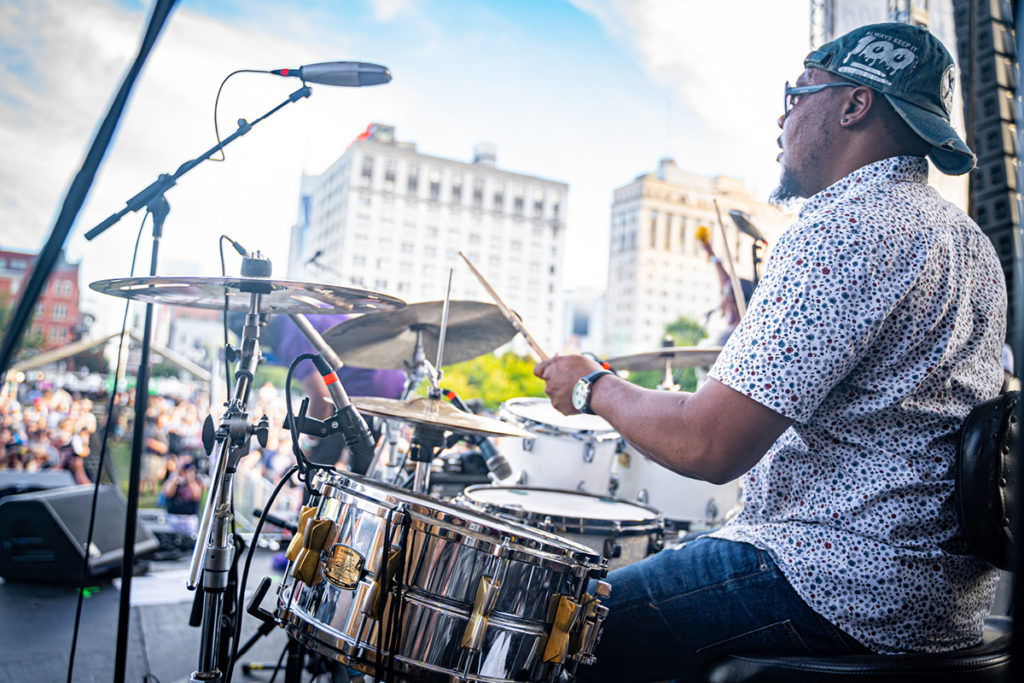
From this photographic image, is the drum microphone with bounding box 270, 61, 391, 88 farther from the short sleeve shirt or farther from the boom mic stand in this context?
the short sleeve shirt

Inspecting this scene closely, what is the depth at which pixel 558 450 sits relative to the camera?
123 inches

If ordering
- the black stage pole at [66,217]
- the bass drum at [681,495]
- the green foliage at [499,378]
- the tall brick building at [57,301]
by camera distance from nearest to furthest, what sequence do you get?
the black stage pole at [66,217]
the tall brick building at [57,301]
the bass drum at [681,495]
the green foliage at [499,378]

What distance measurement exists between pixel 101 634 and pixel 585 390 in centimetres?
277

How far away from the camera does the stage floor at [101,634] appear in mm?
2695

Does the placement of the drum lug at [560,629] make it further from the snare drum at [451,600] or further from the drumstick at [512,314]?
the drumstick at [512,314]

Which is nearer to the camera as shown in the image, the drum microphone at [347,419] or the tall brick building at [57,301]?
the drum microphone at [347,419]

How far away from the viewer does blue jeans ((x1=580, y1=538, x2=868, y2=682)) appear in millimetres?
1300

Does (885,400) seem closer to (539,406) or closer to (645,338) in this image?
(539,406)

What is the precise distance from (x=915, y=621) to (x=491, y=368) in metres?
Answer: 38.8

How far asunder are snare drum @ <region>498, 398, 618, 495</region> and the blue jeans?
5.10 feet

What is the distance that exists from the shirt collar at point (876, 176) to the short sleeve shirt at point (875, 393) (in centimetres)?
4

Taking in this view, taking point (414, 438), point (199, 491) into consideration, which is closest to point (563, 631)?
point (414, 438)

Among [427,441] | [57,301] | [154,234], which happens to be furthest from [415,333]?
[57,301]

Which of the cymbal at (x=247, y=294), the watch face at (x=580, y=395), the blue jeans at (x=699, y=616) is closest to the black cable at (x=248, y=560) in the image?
the cymbal at (x=247, y=294)
